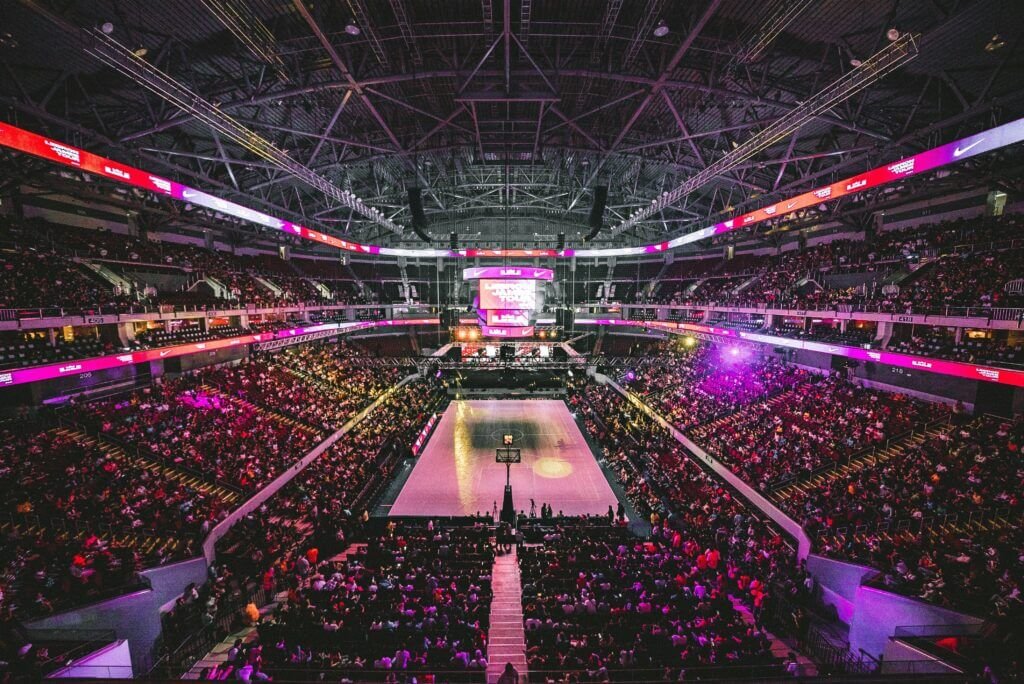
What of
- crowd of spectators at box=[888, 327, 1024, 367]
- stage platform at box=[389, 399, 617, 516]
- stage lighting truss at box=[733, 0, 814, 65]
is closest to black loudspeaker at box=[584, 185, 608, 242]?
stage lighting truss at box=[733, 0, 814, 65]

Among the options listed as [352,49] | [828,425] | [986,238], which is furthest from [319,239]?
[986,238]

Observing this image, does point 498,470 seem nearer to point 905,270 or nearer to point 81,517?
point 81,517

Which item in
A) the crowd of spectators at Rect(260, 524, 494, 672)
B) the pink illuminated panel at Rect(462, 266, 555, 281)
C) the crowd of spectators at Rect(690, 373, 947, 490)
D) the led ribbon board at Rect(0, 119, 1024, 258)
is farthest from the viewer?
the pink illuminated panel at Rect(462, 266, 555, 281)

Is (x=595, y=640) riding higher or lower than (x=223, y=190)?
lower

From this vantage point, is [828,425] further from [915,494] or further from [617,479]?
[617,479]

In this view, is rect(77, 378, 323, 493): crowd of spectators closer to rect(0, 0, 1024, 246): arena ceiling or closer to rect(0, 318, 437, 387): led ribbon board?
rect(0, 318, 437, 387): led ribbon board

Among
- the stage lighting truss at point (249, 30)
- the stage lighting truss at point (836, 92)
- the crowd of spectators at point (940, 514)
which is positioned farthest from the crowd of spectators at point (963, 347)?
the stage lighting truss at point (249, 30)

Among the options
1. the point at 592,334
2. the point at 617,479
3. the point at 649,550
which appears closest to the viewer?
the point at 649,550
